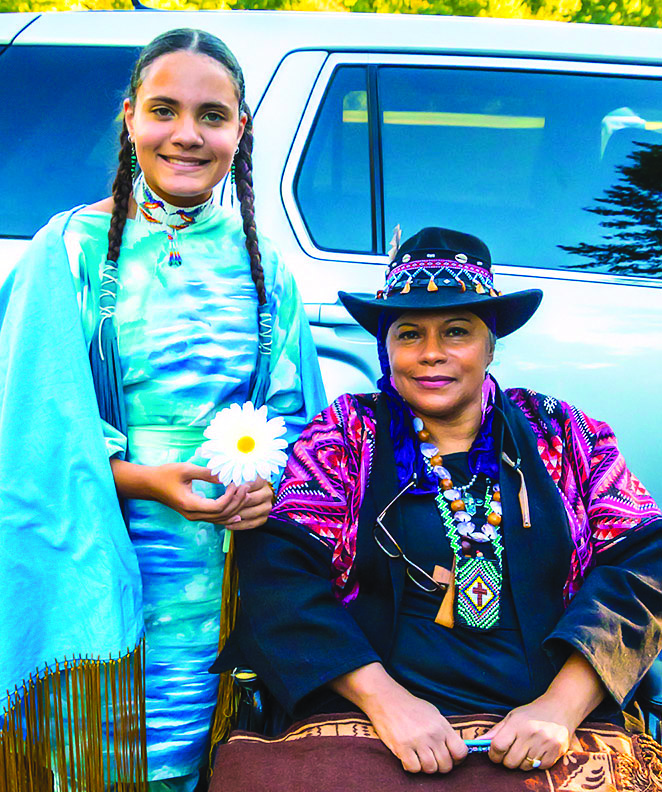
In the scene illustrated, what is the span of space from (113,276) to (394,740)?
1.11 metres

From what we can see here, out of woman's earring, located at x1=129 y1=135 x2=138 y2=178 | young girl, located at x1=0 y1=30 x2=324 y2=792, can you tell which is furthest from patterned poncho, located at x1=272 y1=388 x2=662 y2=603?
woman's earring, located at x1=129 y1=135 x2=138 y2=178

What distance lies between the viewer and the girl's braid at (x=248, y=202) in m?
2.07

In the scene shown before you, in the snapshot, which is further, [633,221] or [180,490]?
[633,221]

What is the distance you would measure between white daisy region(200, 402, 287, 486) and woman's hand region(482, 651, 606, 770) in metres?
0.68

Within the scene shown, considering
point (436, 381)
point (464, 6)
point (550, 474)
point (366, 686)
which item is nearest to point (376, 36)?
point (436, 381)

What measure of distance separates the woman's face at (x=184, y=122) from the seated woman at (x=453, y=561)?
0.48m

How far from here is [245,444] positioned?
179 centimetres

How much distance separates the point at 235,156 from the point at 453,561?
3.50 ft

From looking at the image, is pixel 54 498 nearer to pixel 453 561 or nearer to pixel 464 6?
pixel 453 561

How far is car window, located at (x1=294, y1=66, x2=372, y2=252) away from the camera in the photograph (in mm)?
2631

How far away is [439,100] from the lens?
2693 millimetres

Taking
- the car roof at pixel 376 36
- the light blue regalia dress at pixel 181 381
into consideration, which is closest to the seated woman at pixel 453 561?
the light blue regalia dress at pixel 181 381

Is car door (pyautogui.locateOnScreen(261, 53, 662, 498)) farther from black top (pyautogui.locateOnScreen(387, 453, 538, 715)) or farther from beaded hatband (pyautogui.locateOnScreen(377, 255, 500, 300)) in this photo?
black top (pyautogui.locateOnScreen(387, 453, 538, 715))

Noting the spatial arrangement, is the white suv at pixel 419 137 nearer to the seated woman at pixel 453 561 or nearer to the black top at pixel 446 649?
the seated woman at pixel 453 561
